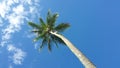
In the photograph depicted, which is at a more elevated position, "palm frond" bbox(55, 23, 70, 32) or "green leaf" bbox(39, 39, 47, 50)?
"green leaf" bbox(39, 39, 47, 50)

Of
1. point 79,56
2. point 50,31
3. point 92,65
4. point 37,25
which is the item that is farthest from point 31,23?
point 92,65

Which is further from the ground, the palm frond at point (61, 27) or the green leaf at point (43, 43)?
the green leaf at point (43, 43)

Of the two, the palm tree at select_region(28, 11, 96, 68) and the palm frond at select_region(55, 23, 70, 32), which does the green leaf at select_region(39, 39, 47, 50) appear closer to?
the palm tree at select_region(28, 11, 96, 68)

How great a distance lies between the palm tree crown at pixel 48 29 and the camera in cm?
3628

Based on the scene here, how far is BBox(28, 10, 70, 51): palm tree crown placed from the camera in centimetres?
3628

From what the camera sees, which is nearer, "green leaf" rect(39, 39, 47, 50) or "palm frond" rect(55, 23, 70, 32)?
"palm frond" rect(55, 23, 70, 32)

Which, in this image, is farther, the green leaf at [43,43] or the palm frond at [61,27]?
the green leaf at [43,43]

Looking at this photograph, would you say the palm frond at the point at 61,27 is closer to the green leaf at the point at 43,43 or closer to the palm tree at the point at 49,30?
the palm tree at the point at 49,30

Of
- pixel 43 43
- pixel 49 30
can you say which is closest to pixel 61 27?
pixel 49 30

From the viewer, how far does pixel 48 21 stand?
36.7 meters

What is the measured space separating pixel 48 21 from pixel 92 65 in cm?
1694

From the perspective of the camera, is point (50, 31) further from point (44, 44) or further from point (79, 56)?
point (79, 56)

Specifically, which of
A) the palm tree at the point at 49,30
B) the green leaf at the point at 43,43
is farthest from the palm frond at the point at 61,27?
the green leaf at the point at 43,43

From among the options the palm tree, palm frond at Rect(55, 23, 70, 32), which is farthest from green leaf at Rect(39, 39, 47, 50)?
palm frond at Rect(55, 23, 70, 32)
